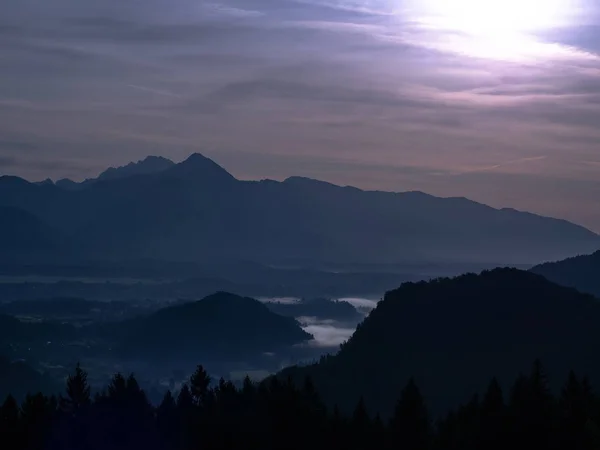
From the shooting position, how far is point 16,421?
145ft

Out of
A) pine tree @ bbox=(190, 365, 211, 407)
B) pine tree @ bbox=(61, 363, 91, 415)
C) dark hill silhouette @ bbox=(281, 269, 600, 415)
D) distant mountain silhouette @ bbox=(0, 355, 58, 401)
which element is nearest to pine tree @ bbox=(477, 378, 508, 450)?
pine tree @ bbox=(190, 365, 211, 407)

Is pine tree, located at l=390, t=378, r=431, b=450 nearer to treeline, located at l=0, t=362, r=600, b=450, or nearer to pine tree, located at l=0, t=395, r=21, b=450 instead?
treeline, located at l=0, t=362, r=600, b=450

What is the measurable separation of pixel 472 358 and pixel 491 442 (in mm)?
72250

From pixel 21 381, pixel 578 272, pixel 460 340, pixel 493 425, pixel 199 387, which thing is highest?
pixel 578 272

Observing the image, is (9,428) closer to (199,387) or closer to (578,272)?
(199,387)

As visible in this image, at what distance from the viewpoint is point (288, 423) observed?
43.6 m

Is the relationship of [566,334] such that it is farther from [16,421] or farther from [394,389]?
[16,421]

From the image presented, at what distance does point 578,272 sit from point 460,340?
266 ft

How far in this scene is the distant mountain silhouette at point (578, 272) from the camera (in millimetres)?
176875

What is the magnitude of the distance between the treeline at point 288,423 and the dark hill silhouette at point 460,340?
47465mm

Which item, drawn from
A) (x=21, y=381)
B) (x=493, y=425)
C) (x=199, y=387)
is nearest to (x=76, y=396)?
(x=199, y=387)

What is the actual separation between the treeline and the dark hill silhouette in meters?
47.5

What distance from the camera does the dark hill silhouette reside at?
324ft

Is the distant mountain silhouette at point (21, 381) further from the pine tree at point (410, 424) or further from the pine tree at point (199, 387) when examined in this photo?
the pine tree at point (410, 424)
